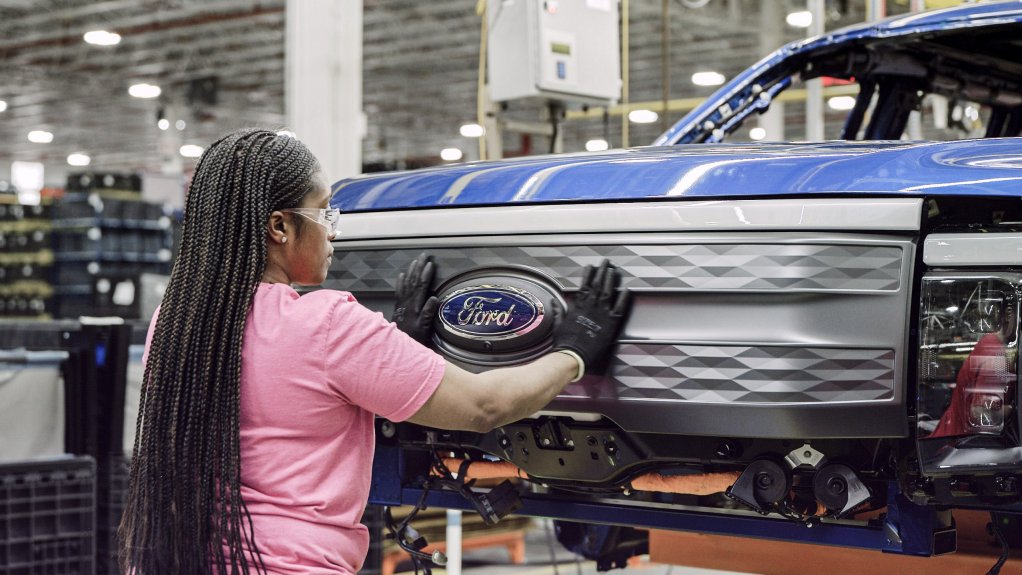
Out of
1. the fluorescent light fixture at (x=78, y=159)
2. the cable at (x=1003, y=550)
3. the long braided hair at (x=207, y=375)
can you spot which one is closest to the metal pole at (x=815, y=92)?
the cable at (x=1003, y=550)

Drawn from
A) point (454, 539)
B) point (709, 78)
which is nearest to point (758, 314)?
point (454, 539)

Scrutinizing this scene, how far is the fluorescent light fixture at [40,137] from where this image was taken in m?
28.8

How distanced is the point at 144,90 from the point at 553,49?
1984cm

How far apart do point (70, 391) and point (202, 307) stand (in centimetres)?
304

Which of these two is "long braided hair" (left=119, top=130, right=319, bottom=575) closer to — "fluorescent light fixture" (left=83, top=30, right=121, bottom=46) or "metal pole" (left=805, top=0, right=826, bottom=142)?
"metal pole" (left=805, top=0, right=826, bottom=142)

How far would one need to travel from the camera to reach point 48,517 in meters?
4.20

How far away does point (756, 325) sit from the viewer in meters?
2.01

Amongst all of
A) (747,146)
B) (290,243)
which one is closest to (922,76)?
(747,146)

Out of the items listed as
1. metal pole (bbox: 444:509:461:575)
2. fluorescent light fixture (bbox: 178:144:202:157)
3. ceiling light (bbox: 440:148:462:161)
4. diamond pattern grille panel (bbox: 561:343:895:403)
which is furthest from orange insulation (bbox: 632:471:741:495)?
ceiling light (bbox: 440:148:462:161)

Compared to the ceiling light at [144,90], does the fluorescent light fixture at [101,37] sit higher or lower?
higher

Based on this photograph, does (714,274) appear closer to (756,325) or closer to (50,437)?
(756,325)

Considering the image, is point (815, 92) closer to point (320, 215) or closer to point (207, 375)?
point (320, 215)

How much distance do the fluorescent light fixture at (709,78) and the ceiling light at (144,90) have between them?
1012cm

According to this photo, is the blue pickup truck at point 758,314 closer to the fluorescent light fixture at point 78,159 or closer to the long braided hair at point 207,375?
the long braided hair at point 207,375
